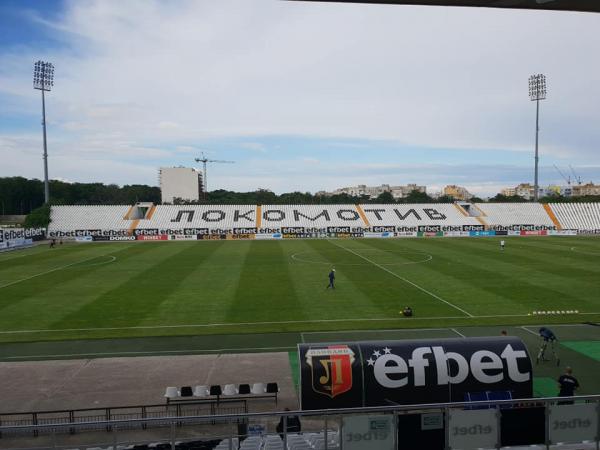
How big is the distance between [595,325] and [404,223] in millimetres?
60545

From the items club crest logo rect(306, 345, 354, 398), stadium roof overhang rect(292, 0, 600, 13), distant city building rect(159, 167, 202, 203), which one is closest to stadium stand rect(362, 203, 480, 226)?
club crest logo rect(306, 345, 354, 398)

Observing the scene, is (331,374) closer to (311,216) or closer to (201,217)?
(311,216)

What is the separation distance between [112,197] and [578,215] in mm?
140563

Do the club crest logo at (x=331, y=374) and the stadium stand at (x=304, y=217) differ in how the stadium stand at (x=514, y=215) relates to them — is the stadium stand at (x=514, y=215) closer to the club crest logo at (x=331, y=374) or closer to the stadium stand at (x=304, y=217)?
the stadium stand at (x=304, y=217)

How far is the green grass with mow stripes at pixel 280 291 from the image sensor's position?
2344 centimetres

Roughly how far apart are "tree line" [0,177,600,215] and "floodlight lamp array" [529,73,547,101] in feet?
125

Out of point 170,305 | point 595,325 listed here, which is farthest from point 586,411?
point 170,305

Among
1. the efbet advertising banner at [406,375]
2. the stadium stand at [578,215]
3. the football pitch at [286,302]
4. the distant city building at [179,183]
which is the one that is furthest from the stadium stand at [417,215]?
the distant city building at [179,183]

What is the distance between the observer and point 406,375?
12062 millimetres

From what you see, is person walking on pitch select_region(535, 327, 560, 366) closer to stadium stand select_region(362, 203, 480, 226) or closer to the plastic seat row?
the plastic seat row

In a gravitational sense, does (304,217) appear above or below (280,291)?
above

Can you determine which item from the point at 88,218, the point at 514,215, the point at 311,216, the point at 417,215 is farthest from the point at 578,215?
the point at 88,218

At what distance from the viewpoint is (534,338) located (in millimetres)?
20656

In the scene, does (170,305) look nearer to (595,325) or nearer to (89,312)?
(89,312)
